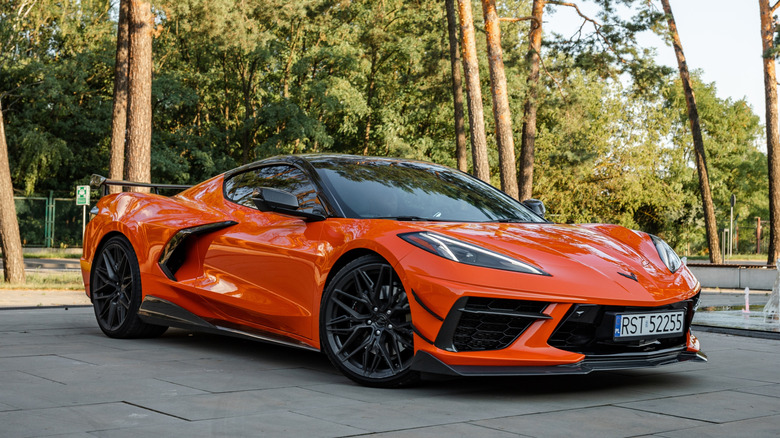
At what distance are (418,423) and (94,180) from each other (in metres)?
4.62

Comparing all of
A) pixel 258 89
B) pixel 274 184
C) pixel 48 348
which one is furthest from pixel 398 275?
pixel 258 89

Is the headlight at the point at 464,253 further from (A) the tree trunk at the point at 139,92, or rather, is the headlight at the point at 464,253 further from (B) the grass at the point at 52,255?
(B) the grass at the point at 52,255

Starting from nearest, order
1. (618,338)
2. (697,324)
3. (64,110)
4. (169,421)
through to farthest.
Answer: (169,421), (618,338), (697,324), (64,110)

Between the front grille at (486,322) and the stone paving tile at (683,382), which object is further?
the stone paving tile at (683,382)

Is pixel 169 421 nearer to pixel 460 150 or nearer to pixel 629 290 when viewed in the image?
pixel 629 290

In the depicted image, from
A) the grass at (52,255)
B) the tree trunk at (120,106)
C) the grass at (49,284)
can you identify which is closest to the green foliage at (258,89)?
the grass at (52,255)

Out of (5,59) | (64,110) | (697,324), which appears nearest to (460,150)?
(64,110)

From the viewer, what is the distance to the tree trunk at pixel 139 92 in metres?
14.2

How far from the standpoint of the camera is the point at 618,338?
15.1ft

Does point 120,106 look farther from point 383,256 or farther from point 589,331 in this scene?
point 589,331

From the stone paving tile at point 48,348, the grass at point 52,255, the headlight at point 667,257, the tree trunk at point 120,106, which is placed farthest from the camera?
the grass at point 52,255

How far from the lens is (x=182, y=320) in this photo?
20.6 ft

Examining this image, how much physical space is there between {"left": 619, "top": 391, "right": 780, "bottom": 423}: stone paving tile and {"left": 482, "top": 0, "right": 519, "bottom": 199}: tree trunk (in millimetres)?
15977

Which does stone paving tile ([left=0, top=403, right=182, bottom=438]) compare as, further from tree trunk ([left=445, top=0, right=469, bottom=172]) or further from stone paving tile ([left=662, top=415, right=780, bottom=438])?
tree trunk ([left=445, top=0, right=469, bottom=172])
